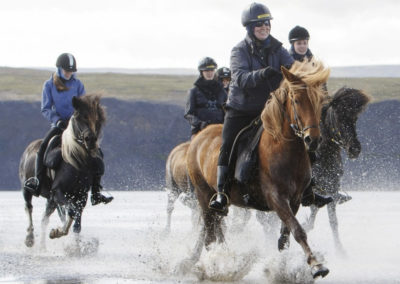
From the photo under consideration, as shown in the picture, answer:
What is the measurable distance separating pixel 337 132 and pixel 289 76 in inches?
130

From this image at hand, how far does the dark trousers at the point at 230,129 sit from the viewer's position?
10.3 metres

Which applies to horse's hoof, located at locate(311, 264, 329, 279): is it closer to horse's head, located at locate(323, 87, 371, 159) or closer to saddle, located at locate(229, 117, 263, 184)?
saddle, located at locate(229, 117, 263, 184)

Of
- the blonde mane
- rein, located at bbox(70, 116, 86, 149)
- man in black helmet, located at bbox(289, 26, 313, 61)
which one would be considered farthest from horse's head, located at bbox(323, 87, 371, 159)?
the blonde mane

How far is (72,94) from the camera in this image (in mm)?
14016

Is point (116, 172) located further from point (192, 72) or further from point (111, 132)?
point (192, 72)

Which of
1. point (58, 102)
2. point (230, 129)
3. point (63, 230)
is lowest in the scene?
point (63, 230)

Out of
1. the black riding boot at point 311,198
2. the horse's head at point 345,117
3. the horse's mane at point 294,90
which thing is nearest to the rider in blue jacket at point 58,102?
the horse's head at point 345,117

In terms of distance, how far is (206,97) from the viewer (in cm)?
1510

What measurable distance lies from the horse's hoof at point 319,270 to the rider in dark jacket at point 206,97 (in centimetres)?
668

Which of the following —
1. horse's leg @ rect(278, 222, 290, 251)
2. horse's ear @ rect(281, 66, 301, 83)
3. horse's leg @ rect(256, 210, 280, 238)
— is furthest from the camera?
horse's leg @ rect(256, 210, 280, 238)

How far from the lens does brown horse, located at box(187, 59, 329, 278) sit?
8.96m

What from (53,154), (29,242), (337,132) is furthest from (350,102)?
(29,242)

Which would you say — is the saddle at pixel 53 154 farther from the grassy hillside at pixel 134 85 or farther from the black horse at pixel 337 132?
the grassy hillside at pixel 134 85

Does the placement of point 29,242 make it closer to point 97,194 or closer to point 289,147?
point 97,194
